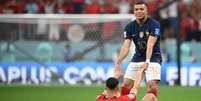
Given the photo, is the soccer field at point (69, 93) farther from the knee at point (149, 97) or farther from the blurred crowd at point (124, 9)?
the knee at point (149, 97)

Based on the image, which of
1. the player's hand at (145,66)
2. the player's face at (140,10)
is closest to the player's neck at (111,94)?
the player's hand at (145,66)

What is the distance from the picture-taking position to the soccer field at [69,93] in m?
16.9

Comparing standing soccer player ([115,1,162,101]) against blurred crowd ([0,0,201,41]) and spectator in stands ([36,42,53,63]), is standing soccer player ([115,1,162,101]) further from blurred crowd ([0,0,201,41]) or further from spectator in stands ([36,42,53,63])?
spectator in stands ([36,42,53,63])

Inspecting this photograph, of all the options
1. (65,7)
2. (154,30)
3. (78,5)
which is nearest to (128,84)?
(154,30)

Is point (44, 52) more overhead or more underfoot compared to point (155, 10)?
more underfoot

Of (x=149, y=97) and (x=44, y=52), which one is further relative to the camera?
(x=44, y=52)

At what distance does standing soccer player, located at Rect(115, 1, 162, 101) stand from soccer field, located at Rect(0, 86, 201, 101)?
4.47 metres

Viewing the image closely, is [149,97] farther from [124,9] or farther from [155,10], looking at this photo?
[124,9]

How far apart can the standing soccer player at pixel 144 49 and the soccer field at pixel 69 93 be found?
447cm

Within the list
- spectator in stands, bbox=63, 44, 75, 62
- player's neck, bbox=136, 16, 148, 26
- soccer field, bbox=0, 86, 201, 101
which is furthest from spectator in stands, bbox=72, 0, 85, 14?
player's neck, bbox=136, 16, 148, 26

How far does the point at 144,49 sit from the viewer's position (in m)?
11.9

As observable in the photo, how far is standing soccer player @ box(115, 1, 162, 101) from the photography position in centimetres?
1145

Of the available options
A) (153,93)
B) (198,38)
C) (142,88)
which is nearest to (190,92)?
(142,88)

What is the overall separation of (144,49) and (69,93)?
22.4ft
